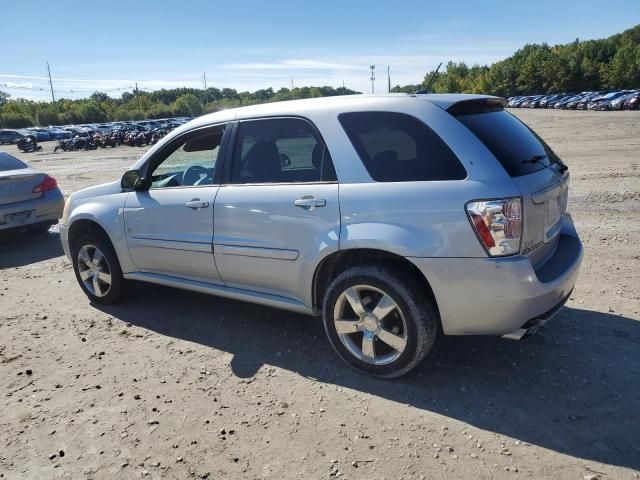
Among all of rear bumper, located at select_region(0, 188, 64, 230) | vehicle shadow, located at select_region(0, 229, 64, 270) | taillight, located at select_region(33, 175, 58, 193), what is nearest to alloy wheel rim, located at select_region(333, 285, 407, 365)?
vehicle shadow, located at select_region(0, 229, 64, 270)

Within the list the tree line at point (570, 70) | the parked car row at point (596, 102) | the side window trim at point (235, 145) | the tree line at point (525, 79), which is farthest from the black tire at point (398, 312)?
the tree line at point (570, 70)

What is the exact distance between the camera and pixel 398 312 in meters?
3.15

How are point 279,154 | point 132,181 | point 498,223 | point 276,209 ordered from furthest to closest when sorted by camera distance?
1. point 132,181
2. point 279,154
3. point 276,209
4. point 498,223

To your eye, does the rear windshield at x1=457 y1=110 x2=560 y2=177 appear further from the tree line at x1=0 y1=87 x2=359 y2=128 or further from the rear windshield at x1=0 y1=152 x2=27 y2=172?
the tree line at x1=0 y1=87 x2=359 y2=128

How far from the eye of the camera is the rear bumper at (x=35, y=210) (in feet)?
24.3

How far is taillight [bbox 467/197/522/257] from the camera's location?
276 centimetres

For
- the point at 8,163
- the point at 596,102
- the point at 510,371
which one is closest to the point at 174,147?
the point at 510,371

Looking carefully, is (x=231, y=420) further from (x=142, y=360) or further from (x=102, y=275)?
(x=102, y=275)

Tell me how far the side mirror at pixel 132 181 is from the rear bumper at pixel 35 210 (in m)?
4.01

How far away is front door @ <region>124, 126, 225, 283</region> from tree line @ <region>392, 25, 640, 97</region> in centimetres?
7309

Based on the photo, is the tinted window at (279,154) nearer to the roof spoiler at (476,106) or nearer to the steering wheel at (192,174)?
the steering wheel at (192,174)

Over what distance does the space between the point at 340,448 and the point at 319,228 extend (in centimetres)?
136

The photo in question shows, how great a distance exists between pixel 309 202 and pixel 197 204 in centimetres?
109

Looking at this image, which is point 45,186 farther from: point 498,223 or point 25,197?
point 498,223
